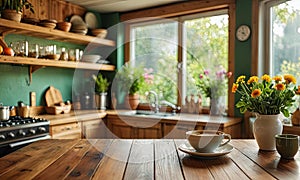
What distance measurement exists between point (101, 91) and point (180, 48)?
1.26 metres

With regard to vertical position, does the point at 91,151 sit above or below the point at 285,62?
below

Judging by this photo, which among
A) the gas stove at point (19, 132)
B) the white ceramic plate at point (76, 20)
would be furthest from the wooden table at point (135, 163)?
the white ceramic plate at point (76, 20)

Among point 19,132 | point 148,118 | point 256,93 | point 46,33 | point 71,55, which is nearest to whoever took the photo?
point 256,93

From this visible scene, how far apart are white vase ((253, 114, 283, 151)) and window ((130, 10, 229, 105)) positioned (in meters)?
2.11

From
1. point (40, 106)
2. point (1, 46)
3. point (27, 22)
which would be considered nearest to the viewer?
point (1, 46)

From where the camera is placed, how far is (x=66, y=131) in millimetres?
3246

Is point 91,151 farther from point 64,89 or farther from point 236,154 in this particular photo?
point 64,89

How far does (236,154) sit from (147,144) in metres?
0.51

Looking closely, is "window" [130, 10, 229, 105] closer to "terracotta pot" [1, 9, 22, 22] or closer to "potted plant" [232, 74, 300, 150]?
"terracotta pot" [1, 9, 22, 22]

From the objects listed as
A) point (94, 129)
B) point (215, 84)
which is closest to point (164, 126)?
point (215, 84)

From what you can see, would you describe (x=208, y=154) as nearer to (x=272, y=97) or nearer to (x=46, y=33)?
(x=272, y=97)

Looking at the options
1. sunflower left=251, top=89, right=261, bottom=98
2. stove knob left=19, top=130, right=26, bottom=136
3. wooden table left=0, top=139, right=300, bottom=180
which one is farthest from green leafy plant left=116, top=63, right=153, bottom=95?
sunflower left=251, top=89, right=261, bottom=98

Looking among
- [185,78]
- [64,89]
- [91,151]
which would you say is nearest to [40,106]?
[64,89]

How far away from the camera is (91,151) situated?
1547 millimetres
